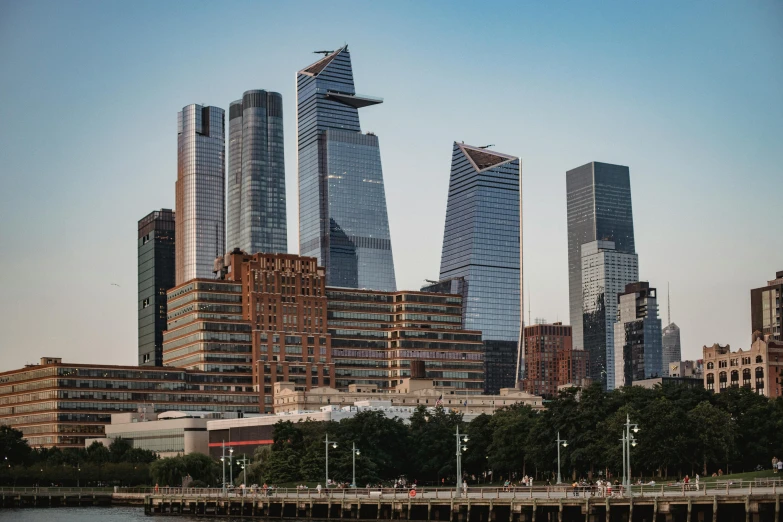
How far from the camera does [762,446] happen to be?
7254 inches

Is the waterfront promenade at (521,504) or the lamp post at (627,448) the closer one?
the waterfront promenade at (521,504)

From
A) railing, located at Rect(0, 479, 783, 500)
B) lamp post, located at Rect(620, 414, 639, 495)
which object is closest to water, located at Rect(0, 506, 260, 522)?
railing, located at Rect(0, 479, 783, 500)

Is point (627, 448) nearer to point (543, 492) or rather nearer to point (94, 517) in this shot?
point (543, 492)

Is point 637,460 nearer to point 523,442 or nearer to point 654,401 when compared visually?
point 654,401

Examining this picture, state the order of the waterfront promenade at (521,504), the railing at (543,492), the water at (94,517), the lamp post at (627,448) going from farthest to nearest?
the water at (94,517), the lamp post at (627,448), the railing at (543,492), the waterfront promenade at (521,504)

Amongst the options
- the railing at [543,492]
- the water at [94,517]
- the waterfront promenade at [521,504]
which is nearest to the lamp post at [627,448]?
the railing at [543,492]

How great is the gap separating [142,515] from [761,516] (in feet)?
343

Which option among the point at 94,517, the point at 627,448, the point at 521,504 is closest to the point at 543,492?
A: the point at 627,448

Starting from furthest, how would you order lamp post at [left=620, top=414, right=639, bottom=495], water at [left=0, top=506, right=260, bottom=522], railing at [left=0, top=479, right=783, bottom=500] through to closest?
water at [left=0, top=506, right=260, bottom=522] < lamp post at [left=620, top=414, right=639, bottom=495] < railing at [left=0, top=479, right=783, bottom=500]

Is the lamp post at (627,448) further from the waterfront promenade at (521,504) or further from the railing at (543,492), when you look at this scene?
the waterfront promenade at (521,504)

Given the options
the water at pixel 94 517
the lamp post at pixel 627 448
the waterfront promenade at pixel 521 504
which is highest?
the lamp post at pixel 627 448

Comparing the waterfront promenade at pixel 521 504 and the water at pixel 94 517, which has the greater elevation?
the waterfront promenade at pixel 521 504

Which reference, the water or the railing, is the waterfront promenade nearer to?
the railing

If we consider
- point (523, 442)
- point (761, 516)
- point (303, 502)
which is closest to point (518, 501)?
point (761, 516)
